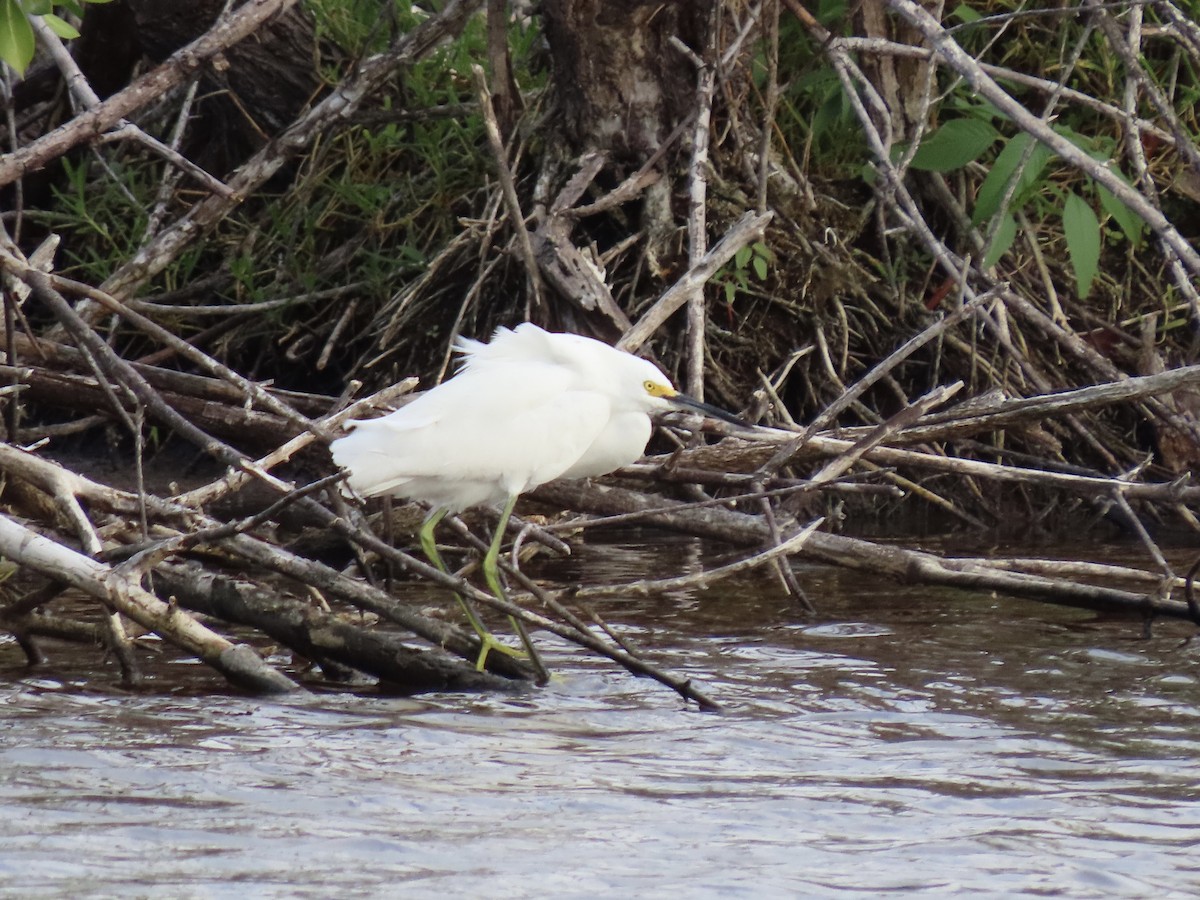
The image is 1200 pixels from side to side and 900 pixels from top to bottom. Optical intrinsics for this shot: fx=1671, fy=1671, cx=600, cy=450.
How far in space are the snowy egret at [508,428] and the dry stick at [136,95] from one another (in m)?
1.12

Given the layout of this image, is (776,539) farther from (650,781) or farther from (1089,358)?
(1089,358)

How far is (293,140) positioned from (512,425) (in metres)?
1.98

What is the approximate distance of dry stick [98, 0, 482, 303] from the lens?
5.68 meters

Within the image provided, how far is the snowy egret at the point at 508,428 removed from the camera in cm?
429

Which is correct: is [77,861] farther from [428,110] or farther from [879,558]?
[428,110]

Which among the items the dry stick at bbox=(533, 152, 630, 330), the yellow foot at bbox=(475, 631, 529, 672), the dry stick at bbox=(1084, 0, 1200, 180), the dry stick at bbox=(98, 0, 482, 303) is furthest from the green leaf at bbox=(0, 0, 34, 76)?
the dry stick at bbox=(1084, 0, 1200, 180)

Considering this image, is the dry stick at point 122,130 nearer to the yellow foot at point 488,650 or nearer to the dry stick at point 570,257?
the dry stick at point 570,257

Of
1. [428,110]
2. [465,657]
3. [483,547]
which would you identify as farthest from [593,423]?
[428,110]

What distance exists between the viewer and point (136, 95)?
182 inches

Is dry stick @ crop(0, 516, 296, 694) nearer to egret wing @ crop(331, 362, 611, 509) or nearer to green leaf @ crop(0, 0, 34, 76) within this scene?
egret wing @ crop(331, 362, 611, 509)

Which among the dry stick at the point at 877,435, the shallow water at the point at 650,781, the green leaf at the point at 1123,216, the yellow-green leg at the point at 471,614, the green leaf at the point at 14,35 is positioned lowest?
the shallow water at the point at 650,781

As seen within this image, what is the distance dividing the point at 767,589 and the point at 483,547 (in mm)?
1382

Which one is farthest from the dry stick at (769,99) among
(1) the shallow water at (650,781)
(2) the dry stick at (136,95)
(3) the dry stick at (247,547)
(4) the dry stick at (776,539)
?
(3) the dry stick at (247,547)

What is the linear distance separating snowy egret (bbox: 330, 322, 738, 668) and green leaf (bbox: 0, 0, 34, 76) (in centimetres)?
132
